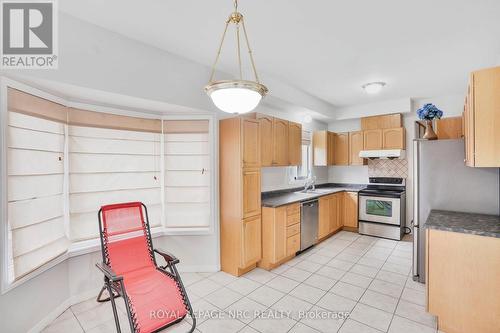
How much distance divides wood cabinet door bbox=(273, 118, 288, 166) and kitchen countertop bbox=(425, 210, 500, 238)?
2078 millimetres

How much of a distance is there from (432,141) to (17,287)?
4.33m

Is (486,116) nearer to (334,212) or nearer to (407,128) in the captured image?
(334,212)

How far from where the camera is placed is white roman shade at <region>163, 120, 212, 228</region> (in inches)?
132

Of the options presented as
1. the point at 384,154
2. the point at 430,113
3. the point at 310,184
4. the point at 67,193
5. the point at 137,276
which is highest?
the point at 430,113

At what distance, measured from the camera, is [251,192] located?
3.37 m

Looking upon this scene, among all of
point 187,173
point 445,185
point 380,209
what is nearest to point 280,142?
point 187,173

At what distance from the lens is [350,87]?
4199 mm

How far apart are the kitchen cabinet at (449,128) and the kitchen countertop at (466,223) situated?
1.12 m

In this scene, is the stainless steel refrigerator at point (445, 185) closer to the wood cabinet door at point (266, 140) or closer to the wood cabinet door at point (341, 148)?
the wood cabinet door at point (266, 140)

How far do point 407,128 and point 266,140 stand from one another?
3.40 metres

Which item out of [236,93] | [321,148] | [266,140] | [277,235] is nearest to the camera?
[236,93]

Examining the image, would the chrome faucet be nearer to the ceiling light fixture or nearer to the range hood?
the range hood

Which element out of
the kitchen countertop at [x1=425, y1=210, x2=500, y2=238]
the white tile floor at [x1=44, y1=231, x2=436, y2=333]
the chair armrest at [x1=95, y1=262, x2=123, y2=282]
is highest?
the kitchen countertop at [x1=425, y1=210, x2=500, y2=238]

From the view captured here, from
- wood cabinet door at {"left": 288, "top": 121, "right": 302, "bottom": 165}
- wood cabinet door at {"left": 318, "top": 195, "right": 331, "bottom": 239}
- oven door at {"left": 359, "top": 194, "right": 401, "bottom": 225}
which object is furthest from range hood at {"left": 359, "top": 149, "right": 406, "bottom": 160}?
wood cabinet door at {"left": 288, "top": 121, "right": 302, "bottom": 165}
